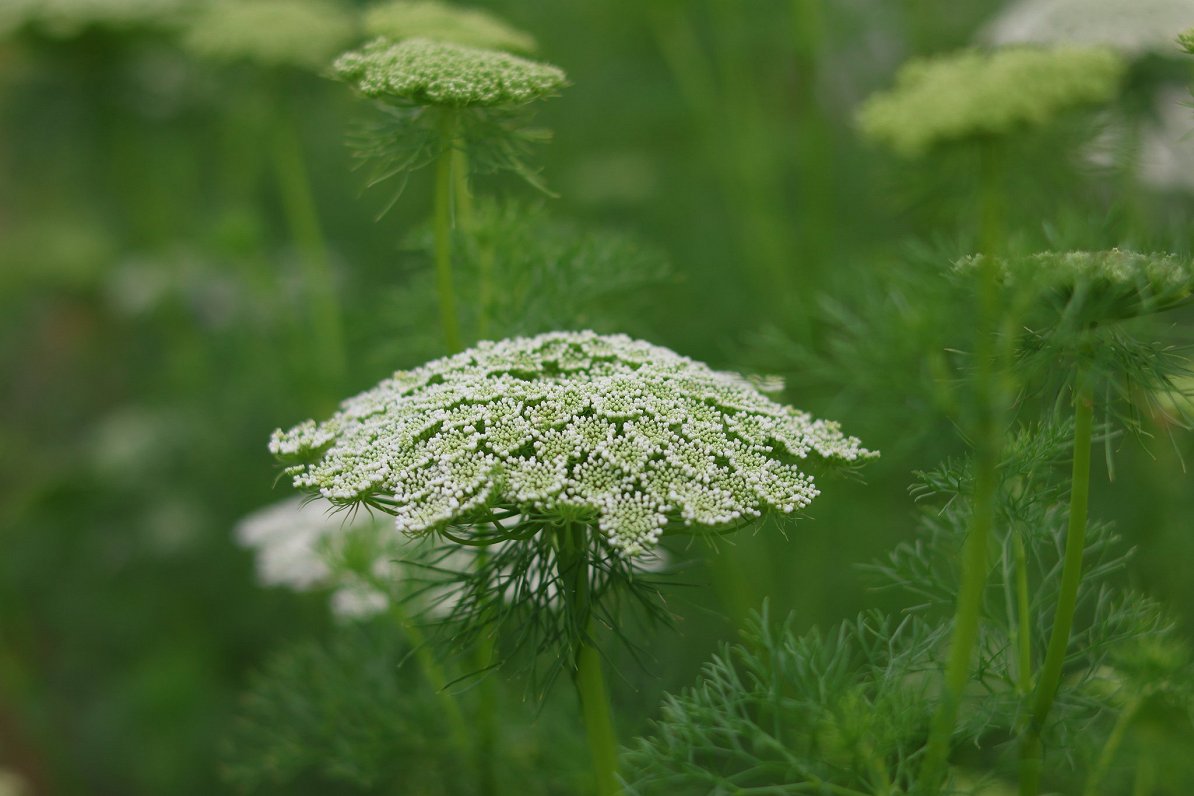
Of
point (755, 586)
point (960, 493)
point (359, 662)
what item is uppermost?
point (960, 493)

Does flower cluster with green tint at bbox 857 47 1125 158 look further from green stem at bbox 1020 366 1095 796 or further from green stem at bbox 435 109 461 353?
green stem at bbox 435 109 461 353

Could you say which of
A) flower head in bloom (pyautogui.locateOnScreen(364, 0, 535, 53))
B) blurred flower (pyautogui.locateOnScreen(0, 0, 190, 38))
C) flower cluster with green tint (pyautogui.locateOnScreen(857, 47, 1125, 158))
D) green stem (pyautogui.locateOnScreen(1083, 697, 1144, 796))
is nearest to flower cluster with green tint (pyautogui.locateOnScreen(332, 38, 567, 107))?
flower head in bloom (pyautogui.locateOnScreen(364, 0, 535, 53))

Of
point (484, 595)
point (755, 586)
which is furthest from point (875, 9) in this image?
point (484, 595)

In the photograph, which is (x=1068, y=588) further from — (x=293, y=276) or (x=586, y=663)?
(x=293, y=276)

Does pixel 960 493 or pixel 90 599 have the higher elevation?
pixel 960 493

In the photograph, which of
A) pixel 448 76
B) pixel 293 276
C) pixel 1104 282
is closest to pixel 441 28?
pixel 448 76

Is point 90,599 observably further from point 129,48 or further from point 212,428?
point 129,48

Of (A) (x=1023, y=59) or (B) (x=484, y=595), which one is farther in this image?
(B) (x=484, y=595)

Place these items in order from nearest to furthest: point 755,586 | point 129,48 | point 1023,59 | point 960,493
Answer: point 1023,59, point 960,493, point 755,586, point 129,48
